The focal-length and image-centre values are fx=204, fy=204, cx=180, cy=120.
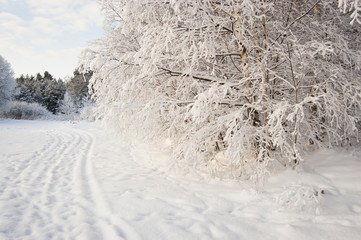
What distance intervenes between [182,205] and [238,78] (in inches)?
127

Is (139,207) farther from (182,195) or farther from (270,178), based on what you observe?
(270,178)

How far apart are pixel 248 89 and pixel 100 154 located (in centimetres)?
641

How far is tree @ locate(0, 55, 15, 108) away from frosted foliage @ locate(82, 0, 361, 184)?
28.5 metres

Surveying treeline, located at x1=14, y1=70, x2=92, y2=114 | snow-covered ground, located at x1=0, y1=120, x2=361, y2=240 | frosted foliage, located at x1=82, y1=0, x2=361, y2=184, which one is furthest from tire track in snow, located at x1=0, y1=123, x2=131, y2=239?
treeline, located at x1=14, y1=70, x2=92, y2=114

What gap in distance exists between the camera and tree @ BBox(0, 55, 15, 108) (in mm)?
26297

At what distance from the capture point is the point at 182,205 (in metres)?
3.50

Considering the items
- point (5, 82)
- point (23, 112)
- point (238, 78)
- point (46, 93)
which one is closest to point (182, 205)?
point (238, 78)

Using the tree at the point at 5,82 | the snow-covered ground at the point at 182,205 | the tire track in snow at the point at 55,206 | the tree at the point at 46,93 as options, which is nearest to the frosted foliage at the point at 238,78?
the snow-covered ground at the point at 182,205

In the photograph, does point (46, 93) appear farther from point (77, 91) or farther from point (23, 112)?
point (23, 112)

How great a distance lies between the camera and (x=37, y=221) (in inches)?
116

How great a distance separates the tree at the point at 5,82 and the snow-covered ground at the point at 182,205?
92.6 feet

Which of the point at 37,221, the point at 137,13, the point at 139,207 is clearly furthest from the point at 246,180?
the point at 137,13

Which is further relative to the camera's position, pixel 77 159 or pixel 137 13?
pixel 77 159

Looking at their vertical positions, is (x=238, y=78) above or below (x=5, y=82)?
below
